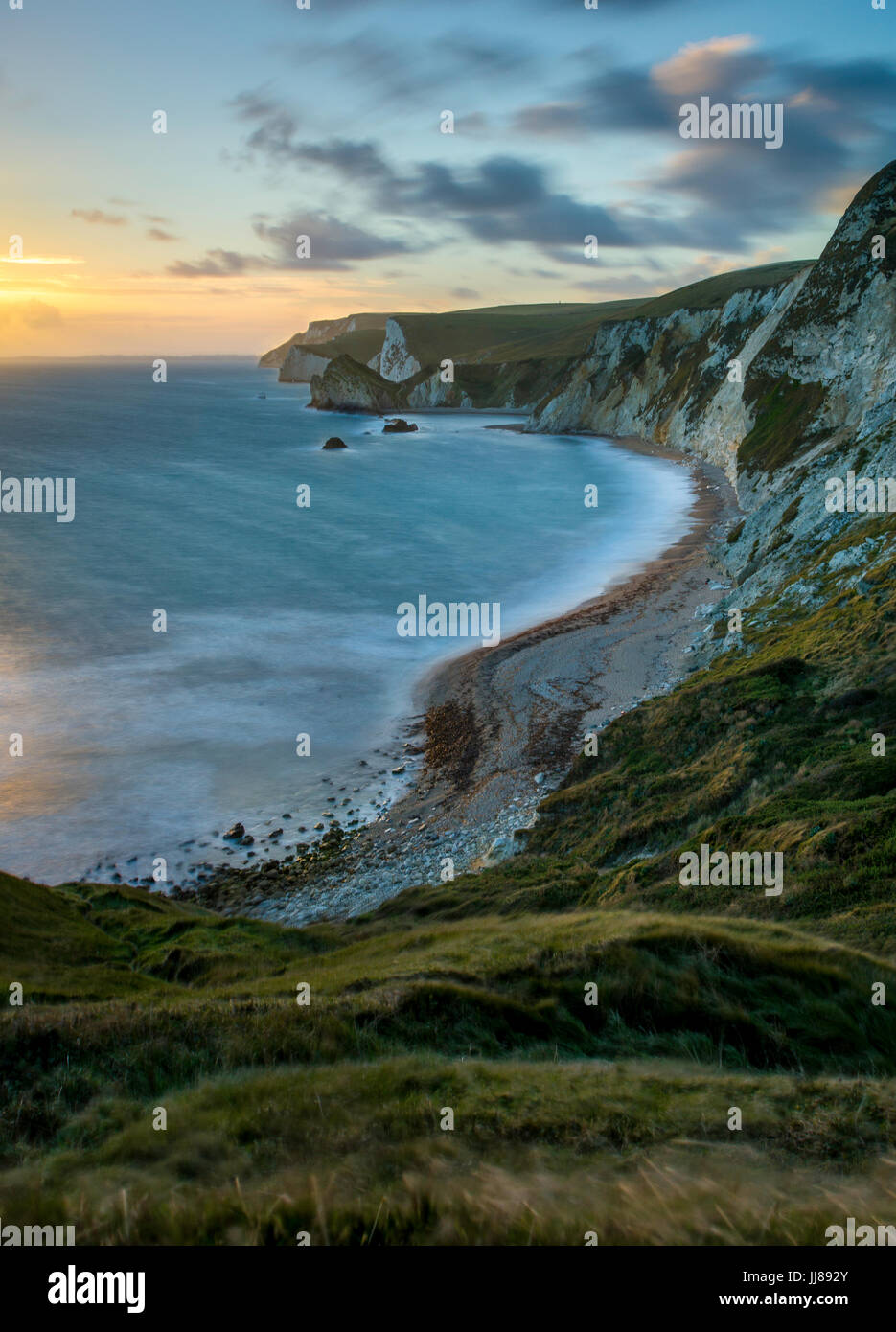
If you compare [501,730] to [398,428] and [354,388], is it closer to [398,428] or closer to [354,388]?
[398,428]

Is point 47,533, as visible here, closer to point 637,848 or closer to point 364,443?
point 637,848

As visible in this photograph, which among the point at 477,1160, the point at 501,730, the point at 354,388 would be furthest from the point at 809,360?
the point at 354,388

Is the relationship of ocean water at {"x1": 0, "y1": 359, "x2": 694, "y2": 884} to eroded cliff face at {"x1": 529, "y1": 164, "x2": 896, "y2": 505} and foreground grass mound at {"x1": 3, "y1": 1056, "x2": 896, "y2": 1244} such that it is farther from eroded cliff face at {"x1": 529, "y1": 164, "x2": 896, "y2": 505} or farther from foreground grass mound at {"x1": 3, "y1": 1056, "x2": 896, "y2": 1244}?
foreground grass mound at {"x1": 3, "y1": 1056, "x2": 896, "y2": 1244}

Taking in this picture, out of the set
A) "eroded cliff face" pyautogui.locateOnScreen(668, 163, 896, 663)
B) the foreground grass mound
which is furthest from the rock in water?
the foreground grass mound

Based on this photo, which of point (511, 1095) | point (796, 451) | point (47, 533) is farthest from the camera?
point (47, 533)

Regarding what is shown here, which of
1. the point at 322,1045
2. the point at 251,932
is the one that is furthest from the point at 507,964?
the point at 251,932

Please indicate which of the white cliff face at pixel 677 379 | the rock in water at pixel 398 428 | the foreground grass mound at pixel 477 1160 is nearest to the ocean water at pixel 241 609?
the white cliff face at pixel 677 379
